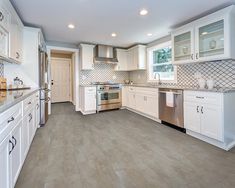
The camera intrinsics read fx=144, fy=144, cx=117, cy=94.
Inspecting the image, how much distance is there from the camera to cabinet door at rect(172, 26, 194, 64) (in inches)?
119

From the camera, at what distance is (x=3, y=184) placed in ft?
3.59

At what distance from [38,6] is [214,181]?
11.9 feet

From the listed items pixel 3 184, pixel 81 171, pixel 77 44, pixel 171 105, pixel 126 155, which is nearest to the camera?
pixel 3 184

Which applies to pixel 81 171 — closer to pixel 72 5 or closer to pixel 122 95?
pixel 72 5

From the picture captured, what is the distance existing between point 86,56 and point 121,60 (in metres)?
1.45

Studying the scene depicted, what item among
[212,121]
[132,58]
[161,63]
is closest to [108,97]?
[132,58]

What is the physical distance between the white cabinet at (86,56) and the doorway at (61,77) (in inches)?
94.0

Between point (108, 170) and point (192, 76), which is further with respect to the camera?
point (192, 76)

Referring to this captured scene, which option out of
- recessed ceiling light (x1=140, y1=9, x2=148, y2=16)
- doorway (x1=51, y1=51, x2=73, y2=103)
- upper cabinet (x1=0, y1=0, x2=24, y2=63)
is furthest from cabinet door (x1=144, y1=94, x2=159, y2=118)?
doorway (x1=51, y1=51, x2=73, y2=103)

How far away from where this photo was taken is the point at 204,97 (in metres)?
2.56

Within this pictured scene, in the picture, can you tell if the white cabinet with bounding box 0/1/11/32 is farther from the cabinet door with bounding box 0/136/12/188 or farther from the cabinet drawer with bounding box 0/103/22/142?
the cabinet door with bounding box 0/136/12/188

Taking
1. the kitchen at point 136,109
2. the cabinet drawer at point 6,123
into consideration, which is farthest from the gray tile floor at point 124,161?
the cabinet drawer at point 6,123

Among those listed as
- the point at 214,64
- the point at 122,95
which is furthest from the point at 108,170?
the point at 122,95

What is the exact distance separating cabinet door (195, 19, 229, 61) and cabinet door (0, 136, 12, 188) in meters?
3.20
